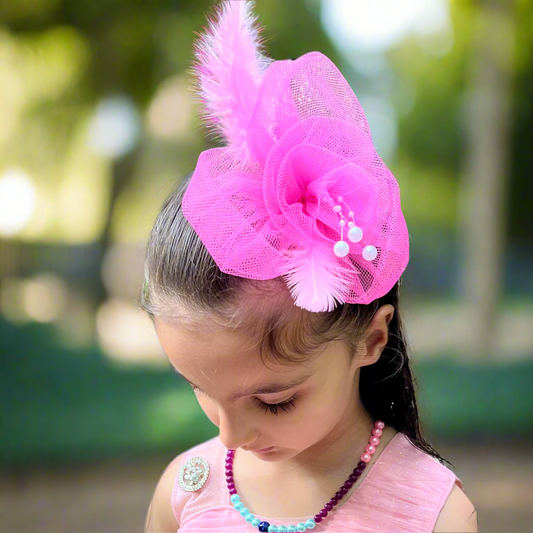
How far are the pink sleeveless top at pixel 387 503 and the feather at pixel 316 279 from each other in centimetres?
40

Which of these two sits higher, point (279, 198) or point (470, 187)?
point (279, 198)

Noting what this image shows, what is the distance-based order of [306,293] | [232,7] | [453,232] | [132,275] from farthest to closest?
1. [453,232]
2. [132,275]
3. [232,7]
4. [306,293]

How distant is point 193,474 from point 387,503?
409 mm

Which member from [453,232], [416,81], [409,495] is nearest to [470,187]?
[453,232]

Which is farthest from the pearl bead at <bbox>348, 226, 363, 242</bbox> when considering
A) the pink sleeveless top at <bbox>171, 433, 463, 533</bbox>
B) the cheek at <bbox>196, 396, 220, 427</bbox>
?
the pink sleeveless top at <bbox>171, 433, 463, 533</bbox>

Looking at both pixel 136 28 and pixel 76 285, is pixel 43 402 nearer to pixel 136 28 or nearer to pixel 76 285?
pixel 76 285

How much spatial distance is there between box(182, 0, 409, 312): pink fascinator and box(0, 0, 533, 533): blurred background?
322 cm

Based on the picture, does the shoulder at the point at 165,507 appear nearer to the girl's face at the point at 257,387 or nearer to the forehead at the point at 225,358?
the girl's face at the point at 257,387

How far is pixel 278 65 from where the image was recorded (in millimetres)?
999

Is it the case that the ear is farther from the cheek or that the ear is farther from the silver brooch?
the silver brooch

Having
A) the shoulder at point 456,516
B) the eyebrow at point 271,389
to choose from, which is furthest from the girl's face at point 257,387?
the shoulder at point 456,516

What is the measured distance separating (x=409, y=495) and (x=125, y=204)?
385cm

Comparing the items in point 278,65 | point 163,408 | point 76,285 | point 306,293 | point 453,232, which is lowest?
point 163,408

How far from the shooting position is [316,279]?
912 mm
